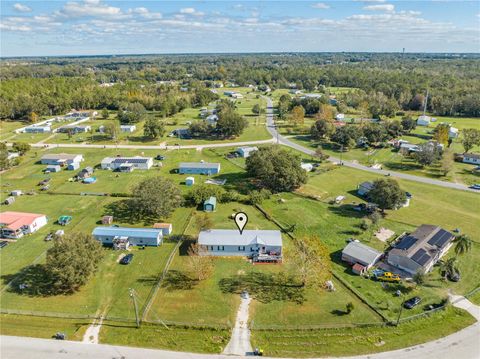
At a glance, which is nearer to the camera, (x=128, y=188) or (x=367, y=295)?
(x=367, y=295)

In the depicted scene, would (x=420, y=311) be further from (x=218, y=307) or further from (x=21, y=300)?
(x=21, y=300)

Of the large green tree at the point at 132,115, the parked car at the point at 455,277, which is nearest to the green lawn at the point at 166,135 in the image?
the large green tree at the point at 132,115

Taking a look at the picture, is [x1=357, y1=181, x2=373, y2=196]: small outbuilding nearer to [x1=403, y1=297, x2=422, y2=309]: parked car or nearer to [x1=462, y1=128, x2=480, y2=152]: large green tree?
[x1=403, y1=297, x2=422, y2=309]: parked car

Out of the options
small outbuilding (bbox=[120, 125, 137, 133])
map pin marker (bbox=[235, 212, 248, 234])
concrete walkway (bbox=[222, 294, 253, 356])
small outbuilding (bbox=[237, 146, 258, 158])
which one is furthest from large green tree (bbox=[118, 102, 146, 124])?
concrete walkway (bbox=[222, 294, 253, 356])

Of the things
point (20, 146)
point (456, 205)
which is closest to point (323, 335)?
point (456, 205)

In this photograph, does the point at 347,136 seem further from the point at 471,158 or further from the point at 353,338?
the point at 353,338

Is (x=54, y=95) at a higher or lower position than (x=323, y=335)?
higher
